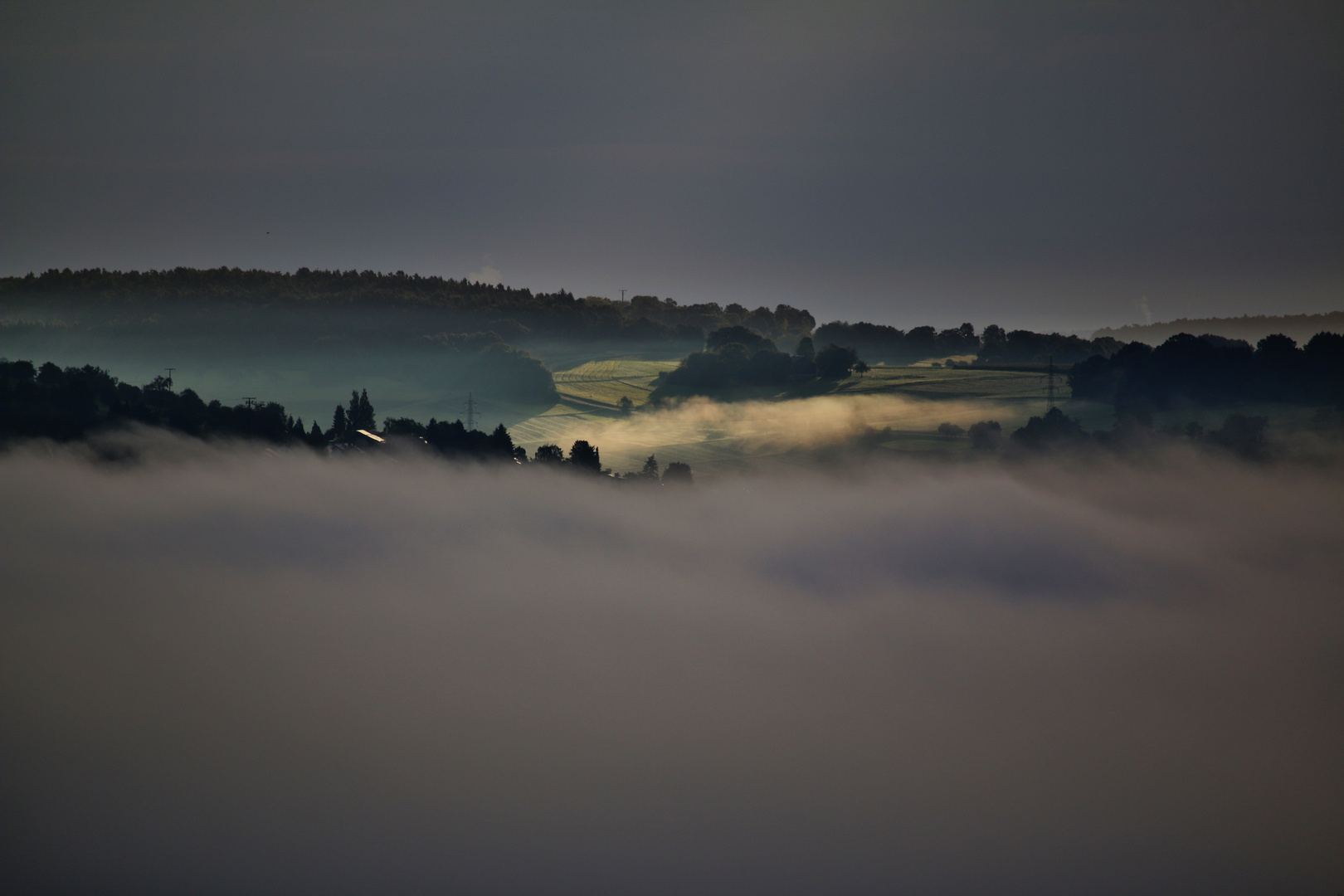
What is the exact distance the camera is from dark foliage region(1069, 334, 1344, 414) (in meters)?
74.5

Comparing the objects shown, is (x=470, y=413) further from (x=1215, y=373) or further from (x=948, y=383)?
(x=1215, y=373)

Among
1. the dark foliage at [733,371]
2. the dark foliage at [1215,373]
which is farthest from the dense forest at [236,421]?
the dark foliage at [1215,373]

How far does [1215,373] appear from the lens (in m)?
75.0

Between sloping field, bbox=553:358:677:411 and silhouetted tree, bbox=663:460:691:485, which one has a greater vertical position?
sloping field, bbox=553:358:677:411

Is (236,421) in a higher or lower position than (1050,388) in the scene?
lower

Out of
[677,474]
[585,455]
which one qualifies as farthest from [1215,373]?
[585,455]

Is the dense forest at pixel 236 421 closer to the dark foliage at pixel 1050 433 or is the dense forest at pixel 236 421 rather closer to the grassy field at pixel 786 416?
the grassy field at pixel 786 416

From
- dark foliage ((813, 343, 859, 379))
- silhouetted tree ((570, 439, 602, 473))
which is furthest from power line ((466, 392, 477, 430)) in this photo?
dark foliage ((813, 343, 859, 379))

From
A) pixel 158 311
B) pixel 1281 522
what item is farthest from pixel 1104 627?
pixel 158 311

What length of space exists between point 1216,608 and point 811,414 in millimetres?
127760

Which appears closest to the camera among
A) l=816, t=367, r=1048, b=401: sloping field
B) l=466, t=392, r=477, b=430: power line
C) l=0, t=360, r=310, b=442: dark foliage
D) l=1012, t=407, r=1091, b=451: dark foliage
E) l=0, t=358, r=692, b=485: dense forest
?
l=1012, t=407, r=1091, b=451: dark foliage

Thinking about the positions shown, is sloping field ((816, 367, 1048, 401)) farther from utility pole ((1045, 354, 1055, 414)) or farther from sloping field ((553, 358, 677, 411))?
sloping field ((553, 358, 677, 411))

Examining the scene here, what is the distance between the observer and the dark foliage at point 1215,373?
74500mm

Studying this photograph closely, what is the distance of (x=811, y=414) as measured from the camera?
95625 millimetres
